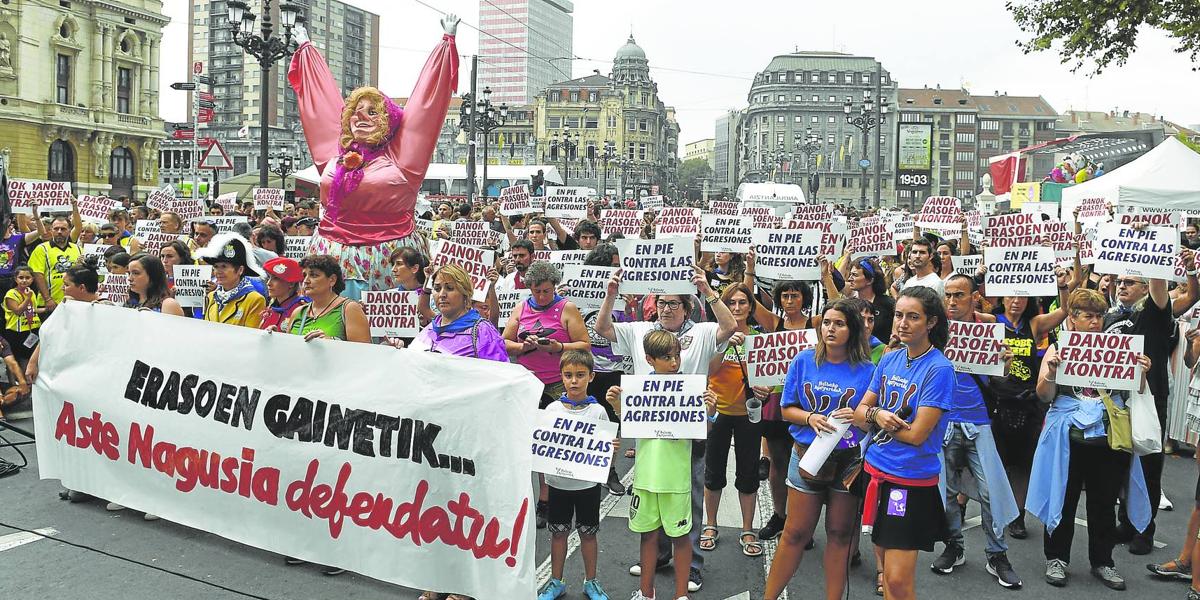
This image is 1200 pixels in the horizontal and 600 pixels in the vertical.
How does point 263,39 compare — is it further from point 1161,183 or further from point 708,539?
point 1161,183

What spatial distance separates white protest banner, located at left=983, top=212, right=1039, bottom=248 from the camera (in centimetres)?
982

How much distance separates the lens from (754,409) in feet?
19.7

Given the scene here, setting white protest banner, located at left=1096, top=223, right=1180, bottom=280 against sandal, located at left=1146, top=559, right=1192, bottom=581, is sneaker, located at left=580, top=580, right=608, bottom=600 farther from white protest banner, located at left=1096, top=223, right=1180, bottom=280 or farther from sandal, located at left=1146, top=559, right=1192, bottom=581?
white protest banner, located at left=1096, top=223, right=1180, bottom=280

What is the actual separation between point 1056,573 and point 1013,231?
466 cm

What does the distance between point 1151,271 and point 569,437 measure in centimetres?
417

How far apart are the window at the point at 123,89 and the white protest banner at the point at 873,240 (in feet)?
219

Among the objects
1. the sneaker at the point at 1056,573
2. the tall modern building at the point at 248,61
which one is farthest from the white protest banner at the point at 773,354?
the tall modern building at the point at 248,61

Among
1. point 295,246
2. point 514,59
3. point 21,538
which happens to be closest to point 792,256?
point 295,246

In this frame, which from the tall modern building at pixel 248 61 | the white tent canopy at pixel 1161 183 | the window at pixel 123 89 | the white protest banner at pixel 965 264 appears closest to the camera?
the white protest banner at pixel 965 264

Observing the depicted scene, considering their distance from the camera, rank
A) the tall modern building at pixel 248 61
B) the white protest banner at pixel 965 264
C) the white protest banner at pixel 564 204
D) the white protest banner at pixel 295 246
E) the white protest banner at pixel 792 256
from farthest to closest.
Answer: the tall modern building at pixel 248 61 < the white protest banner at pixel 564 204 < the white protest banner at pixel 295 246 < the white protest banner at pixel 965 264 < the white protest banner at pixel 792 256

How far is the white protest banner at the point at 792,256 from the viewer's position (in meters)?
7.98

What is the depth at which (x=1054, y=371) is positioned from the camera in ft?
19.4

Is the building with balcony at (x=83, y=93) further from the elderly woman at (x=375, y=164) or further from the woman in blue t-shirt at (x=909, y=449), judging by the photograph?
the woman in blue t-shirt at (x=909, y=449)

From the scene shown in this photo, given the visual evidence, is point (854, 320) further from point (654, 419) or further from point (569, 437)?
point (569, 437)
